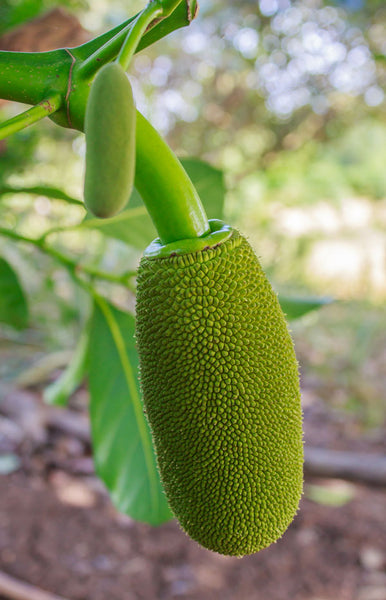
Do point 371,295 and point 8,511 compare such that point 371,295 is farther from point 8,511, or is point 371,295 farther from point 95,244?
point 8,511

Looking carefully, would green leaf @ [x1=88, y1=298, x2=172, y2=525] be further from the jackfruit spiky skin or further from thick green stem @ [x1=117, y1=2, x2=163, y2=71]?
thick green stem @ [x1=117, y1=2, x2=163, y2=71]

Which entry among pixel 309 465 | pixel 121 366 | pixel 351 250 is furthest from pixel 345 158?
pixel 121 366

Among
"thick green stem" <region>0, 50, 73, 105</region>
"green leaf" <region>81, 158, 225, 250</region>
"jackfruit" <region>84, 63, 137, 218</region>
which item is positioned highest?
"thick green stem" <region>0, 50, 73, 105</region>

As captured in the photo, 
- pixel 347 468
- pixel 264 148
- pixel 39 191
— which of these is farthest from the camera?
pixel 264 148

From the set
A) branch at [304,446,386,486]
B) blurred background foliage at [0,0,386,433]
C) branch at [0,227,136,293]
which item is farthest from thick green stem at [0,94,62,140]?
branch at [304,446,386,486]

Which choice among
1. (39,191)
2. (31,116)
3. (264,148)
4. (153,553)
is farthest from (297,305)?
(264,148)

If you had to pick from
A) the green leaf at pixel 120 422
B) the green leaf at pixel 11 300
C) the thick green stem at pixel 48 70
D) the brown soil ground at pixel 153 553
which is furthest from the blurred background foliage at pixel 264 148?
the thick green stem at pixel 48 70

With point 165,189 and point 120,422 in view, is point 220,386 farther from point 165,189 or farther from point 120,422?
point 120,422
